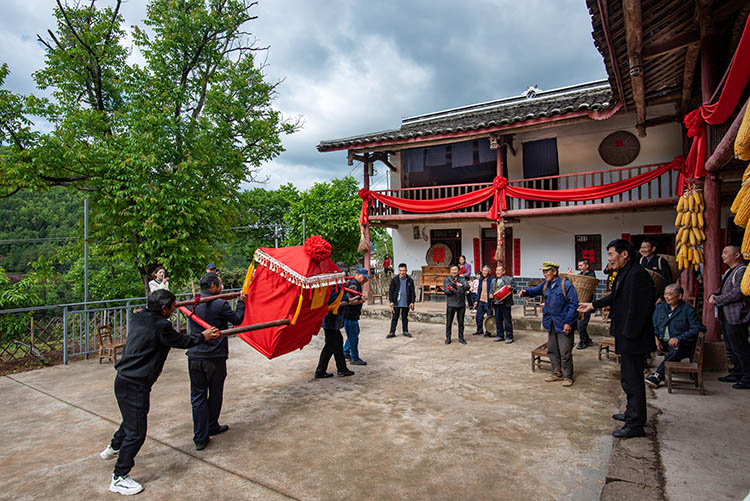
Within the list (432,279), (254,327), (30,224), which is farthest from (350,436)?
(30,224)

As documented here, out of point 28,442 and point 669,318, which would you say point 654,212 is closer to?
point 669,318

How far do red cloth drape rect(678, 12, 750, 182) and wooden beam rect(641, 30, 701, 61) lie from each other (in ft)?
3.19

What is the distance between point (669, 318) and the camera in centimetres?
530

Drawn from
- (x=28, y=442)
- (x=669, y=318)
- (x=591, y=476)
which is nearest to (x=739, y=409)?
A: (x=669, y=318)

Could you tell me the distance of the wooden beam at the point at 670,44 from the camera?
554 centimetres

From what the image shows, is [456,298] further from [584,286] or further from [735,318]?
[735,318]

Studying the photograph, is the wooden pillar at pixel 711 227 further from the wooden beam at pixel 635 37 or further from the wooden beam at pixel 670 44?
the wooden beam at pixel 635 37

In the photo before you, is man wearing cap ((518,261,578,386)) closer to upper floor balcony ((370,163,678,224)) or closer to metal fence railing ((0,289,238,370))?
upper floor balcony ((370,163,678,224))

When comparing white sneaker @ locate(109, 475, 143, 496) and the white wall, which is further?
the white wall

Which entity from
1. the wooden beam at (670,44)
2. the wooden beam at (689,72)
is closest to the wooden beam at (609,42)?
the wooden beam at (670,44)

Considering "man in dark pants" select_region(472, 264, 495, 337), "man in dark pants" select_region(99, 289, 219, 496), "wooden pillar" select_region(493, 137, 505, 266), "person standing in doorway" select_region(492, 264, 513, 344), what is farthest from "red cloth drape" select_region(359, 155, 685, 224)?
"man in dark pants" select_region(99, 289, 219, 496)

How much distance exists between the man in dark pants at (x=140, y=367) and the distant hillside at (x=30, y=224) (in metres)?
20.8

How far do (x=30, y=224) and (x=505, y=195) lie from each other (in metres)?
23.7

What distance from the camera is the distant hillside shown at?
66.7 feet
